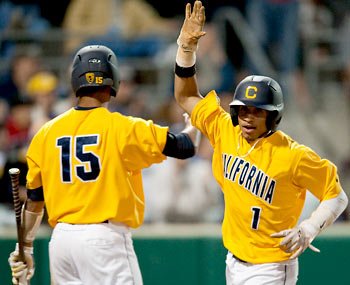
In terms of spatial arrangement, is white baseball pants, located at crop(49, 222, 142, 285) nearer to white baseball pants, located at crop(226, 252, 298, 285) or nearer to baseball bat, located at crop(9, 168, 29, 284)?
baseball bat, located at crop(9, 168, 29, 284)

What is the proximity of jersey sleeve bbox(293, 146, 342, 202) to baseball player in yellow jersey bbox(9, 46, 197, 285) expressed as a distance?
0.65 metres

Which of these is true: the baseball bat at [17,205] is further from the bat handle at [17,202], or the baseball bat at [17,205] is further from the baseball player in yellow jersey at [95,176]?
the baseball player in yellow jersey at [95,176]

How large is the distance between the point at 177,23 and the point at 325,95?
2.11m

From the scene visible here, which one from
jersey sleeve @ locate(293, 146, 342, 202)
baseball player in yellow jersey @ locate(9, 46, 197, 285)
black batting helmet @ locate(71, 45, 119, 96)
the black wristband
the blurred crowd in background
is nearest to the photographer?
jersey sleeve @ locate(293, 146, 342, 202)

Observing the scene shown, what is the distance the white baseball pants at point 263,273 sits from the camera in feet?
12.9

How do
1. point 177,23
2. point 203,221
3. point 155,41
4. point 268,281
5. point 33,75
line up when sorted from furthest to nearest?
point 177,23 < point 155,41 < point 33,75 < point 203,221 < point 268,281

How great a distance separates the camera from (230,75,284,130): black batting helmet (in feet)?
12.9

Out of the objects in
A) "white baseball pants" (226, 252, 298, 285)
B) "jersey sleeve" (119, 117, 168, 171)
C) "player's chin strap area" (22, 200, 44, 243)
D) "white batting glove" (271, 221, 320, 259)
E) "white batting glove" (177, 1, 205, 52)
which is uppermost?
"white batting glove" (177, 1, 205, 52)

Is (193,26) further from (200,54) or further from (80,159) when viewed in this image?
(200,54)

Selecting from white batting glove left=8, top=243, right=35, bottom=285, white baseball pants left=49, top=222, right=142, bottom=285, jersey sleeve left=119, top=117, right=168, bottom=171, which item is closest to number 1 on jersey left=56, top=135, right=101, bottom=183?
jersey sleeve left=119, top=117, right=168, bottom=171

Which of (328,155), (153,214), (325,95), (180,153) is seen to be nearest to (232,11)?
(325,95)

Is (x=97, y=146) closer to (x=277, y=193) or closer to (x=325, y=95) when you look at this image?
(x=277, y=193)

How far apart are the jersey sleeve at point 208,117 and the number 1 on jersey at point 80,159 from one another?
61cm

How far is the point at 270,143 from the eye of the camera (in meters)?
4.00
